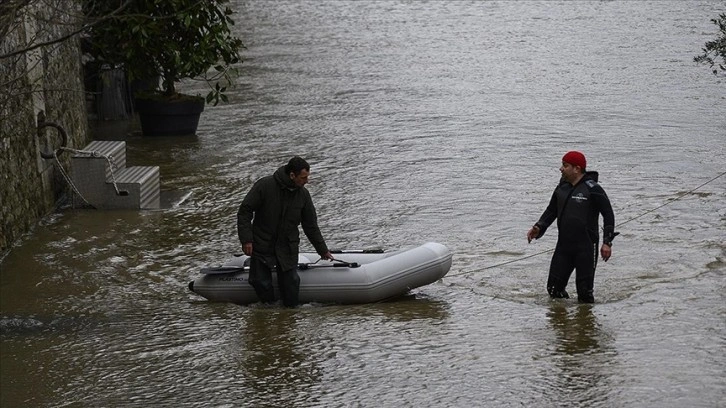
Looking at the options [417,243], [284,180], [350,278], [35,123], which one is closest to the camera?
[284,180]

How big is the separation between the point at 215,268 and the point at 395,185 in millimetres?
5470

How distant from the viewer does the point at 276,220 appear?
11.7 metres

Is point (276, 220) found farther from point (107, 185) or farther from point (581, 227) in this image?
point (107, 185)

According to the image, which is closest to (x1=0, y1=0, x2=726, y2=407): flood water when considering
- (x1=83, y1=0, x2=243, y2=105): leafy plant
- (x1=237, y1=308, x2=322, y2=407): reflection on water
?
(x1=237, y1=308, x2=322, y2=407): reflection on water

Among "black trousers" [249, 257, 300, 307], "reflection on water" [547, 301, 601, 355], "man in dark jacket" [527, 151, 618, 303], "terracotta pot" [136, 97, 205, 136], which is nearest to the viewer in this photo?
"reflection on water" [547, 301, 601, 355]

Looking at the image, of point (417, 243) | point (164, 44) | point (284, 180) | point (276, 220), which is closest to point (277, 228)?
point (276, 220)

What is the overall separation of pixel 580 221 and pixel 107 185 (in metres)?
7.56

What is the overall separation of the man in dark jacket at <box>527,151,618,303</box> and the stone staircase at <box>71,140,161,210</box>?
6.68m

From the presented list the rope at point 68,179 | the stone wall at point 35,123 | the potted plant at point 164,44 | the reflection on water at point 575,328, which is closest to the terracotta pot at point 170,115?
the potted plant at point 164,44

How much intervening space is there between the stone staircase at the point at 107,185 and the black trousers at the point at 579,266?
678 centimetres

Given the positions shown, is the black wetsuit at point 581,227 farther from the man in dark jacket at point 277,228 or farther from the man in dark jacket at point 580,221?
the man in dark jacket at point 277,228

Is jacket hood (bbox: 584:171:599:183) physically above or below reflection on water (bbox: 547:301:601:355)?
above

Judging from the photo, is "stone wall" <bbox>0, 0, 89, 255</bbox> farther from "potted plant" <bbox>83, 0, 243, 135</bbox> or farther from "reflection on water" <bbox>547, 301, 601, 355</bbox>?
"reflection on water" <bbox>547, 301, 601, 355</bbox>

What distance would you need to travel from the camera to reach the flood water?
9.58m
